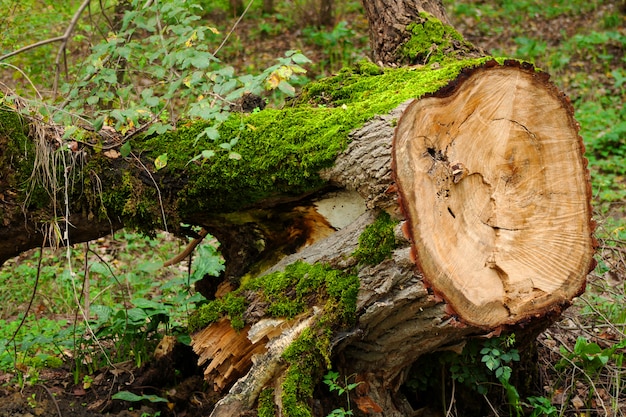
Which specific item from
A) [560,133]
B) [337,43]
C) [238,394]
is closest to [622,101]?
[337,43]

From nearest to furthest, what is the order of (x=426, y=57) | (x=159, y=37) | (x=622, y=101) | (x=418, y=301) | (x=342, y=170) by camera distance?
(x=418, y=301)
(x=342, y=170)
(x=159, y=37)
(x=426, y=57)
(x=622, y=101)

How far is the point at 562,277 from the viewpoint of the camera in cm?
311

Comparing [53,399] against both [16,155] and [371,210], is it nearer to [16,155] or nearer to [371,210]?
[16,155]

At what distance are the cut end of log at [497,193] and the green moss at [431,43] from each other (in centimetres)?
92

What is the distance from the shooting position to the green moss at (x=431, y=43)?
13.2 ft

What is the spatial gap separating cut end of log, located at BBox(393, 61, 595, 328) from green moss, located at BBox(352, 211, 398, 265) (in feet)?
0.43

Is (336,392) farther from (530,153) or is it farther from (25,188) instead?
(25,188)

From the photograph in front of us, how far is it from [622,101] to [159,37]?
6303mm

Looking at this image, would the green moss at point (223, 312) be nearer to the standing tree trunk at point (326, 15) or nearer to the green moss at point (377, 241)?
the green moss at point (377, 241)

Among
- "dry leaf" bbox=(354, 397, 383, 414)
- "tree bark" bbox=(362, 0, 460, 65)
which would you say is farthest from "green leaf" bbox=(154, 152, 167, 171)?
"tree bark" bbox=(362, 0, 460, 65)

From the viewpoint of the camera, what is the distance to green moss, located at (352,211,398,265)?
2.85 meters

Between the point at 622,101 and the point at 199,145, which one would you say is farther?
the point at 622,101

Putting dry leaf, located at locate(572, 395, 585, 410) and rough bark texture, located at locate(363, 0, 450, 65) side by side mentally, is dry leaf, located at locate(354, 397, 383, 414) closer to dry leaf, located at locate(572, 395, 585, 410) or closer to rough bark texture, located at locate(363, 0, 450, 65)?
dry leaf, located at locate(572, 395, 585, 410)

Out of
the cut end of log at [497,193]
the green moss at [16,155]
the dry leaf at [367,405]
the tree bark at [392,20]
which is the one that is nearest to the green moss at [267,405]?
the dry leaf at [367,405]
